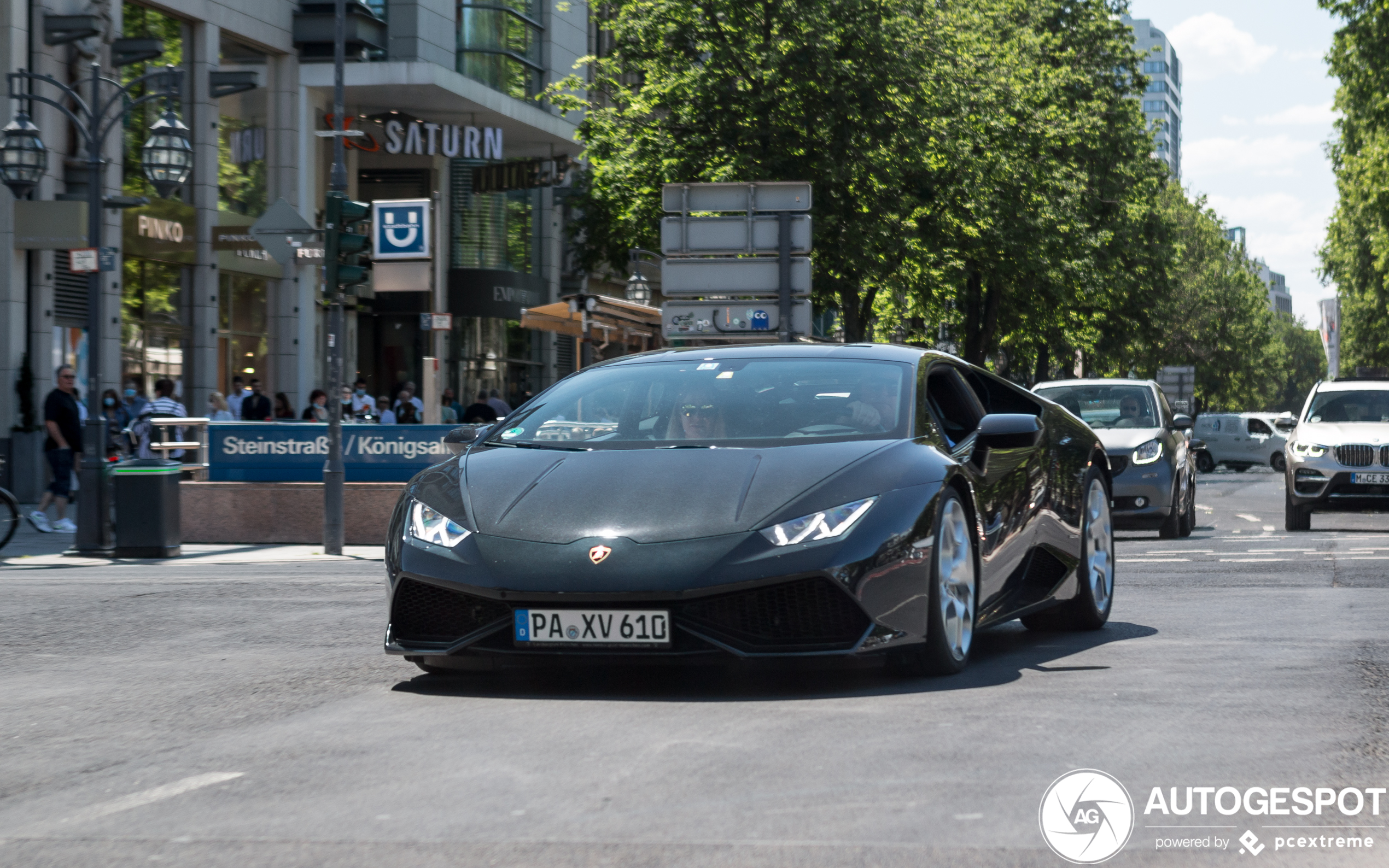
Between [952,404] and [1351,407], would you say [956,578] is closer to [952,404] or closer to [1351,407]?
[952,404]

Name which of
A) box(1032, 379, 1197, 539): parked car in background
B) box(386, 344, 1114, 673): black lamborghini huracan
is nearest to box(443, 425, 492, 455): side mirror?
box(386, 344, 1114, 673): black lamborghini huracan

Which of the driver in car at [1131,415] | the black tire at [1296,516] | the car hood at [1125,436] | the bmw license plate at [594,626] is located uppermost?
the driver in car at [1131,415]

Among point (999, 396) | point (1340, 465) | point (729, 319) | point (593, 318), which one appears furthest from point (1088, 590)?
point (593, 318)

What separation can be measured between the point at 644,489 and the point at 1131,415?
13.4 m

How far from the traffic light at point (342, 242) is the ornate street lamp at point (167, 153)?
5.72 meters

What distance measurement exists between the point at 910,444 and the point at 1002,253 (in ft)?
101

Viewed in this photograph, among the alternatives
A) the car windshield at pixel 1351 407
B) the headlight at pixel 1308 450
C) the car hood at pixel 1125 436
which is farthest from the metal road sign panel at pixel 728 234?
the headlight at pixel 1308 450

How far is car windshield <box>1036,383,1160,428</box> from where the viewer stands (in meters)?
18.8

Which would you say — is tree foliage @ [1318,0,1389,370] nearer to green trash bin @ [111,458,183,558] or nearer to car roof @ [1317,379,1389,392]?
car roof @ [1317,379,1389,392]

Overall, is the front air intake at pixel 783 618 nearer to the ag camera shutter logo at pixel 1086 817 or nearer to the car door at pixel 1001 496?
the car door at pixel 1001 496

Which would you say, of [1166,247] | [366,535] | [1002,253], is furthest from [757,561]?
[1166,247]

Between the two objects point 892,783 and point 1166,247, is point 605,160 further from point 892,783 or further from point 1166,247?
point 892,783

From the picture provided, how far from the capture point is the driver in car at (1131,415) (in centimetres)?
1873

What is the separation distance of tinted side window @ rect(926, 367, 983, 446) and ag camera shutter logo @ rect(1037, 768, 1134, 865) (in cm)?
277
